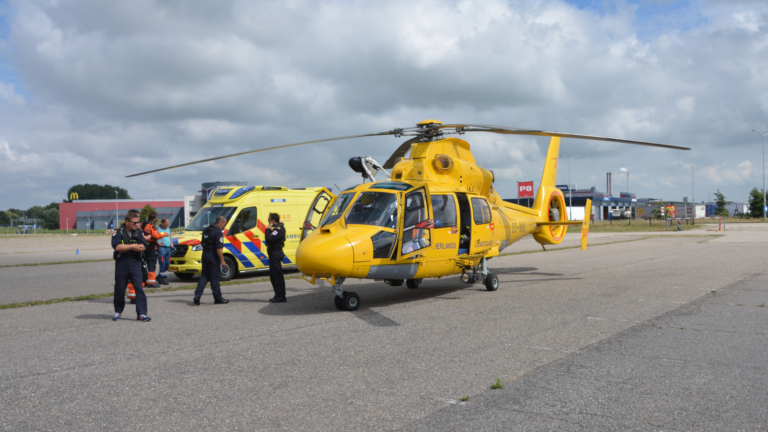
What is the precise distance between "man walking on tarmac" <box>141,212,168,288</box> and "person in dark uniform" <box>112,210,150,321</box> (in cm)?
437

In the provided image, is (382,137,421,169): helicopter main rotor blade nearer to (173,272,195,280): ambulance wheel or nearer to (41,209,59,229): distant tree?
(173,272,195,280): ambulance wheel

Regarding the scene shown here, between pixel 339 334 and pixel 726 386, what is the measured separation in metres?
4.36

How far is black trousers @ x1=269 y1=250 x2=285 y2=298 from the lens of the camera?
31.8 feet

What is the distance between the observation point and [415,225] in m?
9.19

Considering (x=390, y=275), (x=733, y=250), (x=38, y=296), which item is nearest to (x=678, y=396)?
(x=390, y=275)

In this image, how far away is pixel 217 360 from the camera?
18.7 feet

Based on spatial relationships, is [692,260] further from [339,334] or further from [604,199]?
[604,199]

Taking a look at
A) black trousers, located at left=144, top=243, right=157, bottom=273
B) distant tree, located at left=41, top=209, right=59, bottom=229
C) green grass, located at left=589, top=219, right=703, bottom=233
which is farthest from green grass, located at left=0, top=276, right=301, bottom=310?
distant tree, located at left=41, top=209, right=59, bottom=229

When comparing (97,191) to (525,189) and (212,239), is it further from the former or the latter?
(212,239)

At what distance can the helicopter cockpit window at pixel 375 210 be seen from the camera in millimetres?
8875

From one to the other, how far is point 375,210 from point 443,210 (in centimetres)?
165

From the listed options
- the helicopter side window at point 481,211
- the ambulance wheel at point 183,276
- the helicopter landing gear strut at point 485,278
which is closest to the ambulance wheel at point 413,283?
the helicopter landing gear strut at point 485,278

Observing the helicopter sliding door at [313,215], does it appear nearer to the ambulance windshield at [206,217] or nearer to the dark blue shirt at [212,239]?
the dark blue shirt at [212,239]

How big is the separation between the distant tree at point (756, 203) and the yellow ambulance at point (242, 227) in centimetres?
8605
